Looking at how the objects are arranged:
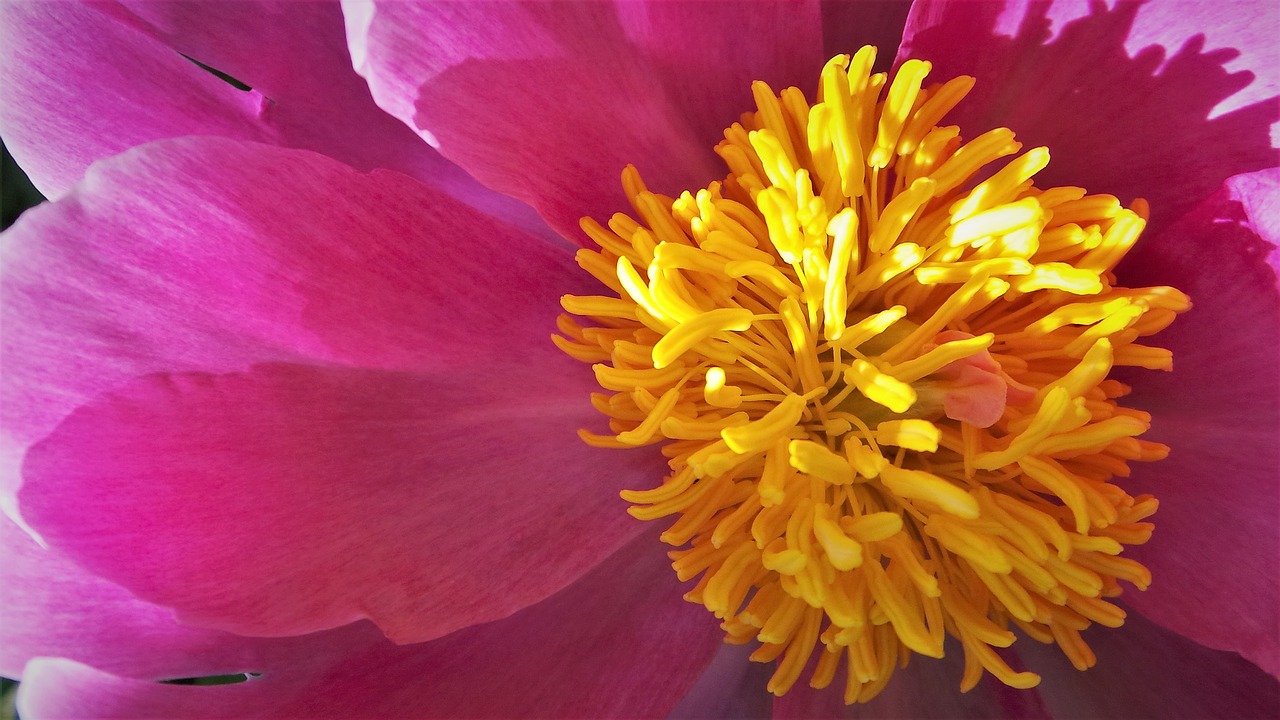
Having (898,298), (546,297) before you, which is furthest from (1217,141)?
(546,297)

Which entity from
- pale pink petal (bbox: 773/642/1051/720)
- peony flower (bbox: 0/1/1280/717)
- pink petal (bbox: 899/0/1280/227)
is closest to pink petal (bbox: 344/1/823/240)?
peony flower (bbox: 0/1/1280/717)

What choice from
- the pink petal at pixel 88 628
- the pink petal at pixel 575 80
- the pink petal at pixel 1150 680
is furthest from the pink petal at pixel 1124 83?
the pink petal at pixel 88 628

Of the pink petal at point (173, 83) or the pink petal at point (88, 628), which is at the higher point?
the pink petal at point (173, 83)

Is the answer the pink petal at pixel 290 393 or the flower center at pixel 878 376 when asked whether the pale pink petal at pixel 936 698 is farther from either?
the pink petal at pixel 290 393

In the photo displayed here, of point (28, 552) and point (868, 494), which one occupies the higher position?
point (28, 552)

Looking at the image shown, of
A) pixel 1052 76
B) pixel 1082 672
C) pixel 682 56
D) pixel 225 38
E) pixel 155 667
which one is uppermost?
pixel 225 38

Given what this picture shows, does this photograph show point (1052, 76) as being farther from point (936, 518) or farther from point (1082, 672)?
point (1082, 672)

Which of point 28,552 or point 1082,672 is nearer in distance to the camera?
point 28,552

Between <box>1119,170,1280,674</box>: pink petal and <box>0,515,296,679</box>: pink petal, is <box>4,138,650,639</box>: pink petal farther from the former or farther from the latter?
<box>1119,170,1280,674</box>: pink petal
